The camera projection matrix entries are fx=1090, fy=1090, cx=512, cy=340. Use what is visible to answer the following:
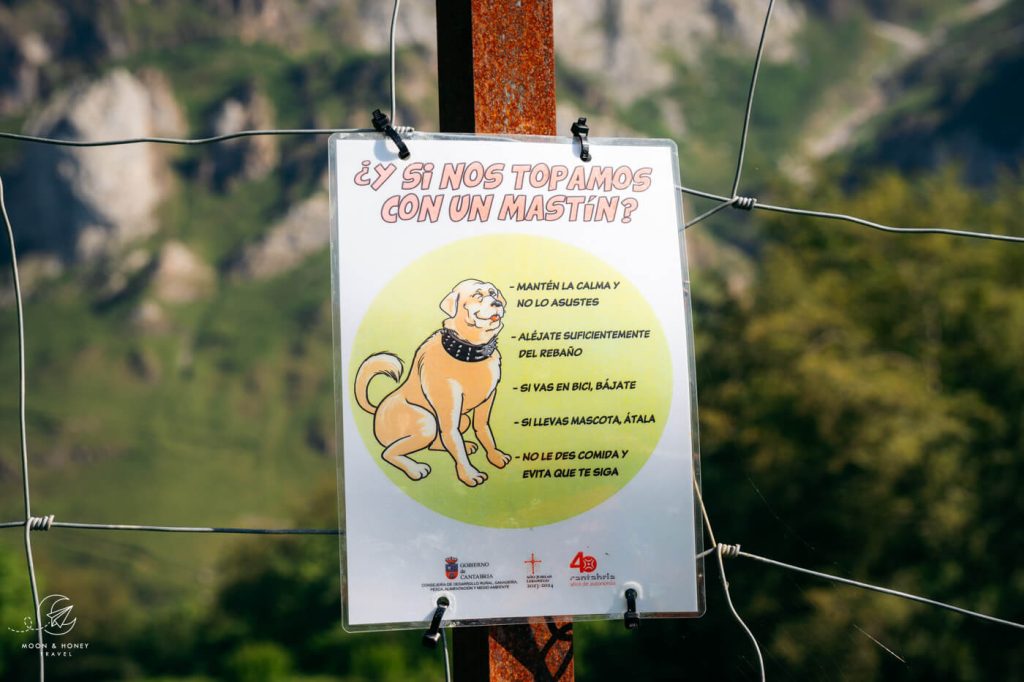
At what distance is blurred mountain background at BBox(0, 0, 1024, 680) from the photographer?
17.2m

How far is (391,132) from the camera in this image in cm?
196

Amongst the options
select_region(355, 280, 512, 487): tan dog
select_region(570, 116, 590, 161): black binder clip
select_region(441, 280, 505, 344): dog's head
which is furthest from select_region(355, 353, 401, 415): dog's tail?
select_region(570, 116, 590, 161): black binder clip

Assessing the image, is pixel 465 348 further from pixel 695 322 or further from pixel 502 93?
pixel 695 322

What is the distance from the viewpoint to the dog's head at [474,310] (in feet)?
6.29

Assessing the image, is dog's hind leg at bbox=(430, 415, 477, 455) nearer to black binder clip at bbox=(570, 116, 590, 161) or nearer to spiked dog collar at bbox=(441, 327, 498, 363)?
spiked dog collar at bbox=(441, 327, 498, 363)

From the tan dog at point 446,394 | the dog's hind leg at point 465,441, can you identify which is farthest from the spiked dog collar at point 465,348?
the dog's hind leg at point 465,441

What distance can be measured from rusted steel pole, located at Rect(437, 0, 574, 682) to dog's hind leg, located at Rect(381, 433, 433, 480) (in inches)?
12.0

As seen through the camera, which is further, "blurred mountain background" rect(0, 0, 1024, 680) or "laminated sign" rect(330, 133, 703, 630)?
"blurred mountain background" rect(0, 0, 1024, 680)

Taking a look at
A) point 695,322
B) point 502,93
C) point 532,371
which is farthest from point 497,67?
point 695,322

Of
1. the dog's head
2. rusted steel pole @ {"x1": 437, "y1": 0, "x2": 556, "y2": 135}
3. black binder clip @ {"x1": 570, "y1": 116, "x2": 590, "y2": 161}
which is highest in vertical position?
rusted steel pole @ {"x1": 437, "y1": 0, "x2": 556, "y2": 135}

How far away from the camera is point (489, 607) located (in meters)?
1.88

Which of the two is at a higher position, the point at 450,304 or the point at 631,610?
the point at 450,304

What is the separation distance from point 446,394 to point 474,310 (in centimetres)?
16

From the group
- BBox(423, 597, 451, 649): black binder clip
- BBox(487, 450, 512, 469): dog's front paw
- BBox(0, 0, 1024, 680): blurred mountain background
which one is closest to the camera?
BBox(423, 597, 451, 649): black binder clip
